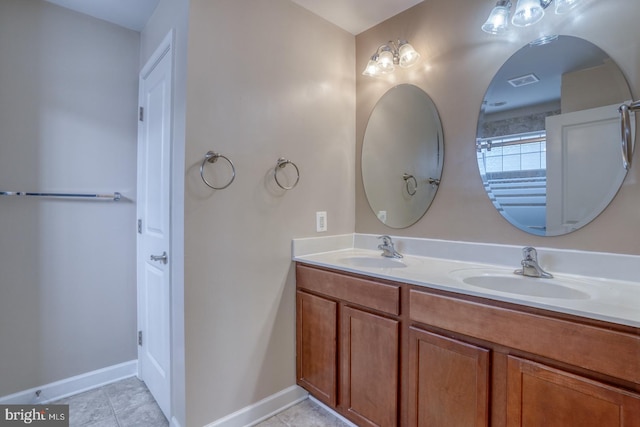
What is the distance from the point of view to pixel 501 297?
1.02m

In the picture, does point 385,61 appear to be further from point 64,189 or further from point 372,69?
point 64,189

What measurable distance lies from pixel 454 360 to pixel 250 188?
Result: 125 centimetres

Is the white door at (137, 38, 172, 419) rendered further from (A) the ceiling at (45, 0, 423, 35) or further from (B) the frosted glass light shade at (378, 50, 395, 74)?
(B) the frosted glass light shade at (378, 50, 395, 74)

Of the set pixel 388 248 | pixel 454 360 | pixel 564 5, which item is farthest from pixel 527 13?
pixel 454 360

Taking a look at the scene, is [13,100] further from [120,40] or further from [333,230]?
[333,230]

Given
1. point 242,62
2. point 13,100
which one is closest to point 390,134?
point 242,62

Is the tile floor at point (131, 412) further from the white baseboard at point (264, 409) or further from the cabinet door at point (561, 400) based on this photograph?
the cabinet door at point (561, 400)

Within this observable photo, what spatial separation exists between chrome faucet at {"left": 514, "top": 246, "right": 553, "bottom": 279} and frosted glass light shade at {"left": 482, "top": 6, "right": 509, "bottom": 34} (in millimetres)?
1080

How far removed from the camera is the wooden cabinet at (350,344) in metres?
1.36

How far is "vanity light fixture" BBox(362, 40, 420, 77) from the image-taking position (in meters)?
1.82

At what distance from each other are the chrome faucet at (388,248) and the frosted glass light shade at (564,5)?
4.51 feet

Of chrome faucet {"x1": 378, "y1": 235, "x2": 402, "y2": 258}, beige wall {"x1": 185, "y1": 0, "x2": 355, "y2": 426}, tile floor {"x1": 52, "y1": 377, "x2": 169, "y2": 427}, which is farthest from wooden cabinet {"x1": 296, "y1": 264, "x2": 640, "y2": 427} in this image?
tile floor {"x1": 52, "y1": 377, "x2": 169, "y2": 427}

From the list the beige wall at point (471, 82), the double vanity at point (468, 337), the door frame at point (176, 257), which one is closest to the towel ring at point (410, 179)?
the beige wall at point (471, 82)

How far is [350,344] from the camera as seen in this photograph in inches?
60.2
